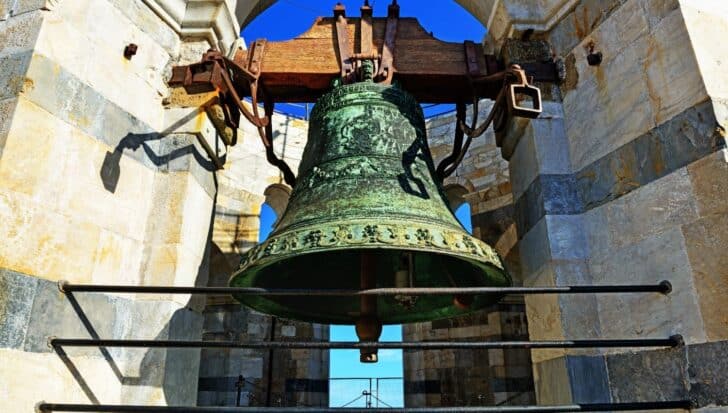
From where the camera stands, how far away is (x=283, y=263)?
257 cm

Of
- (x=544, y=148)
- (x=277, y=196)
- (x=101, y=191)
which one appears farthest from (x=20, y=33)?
(x=277, y=196)

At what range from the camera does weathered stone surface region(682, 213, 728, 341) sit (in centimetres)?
174

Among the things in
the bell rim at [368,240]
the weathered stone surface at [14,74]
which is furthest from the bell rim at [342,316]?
the weathered stone surface at [14,74]

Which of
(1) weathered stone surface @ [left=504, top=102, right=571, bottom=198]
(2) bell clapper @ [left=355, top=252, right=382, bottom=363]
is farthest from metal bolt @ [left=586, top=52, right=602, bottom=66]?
(2) bell clapper @ [left=355, top=252, right=382, bottom=363]

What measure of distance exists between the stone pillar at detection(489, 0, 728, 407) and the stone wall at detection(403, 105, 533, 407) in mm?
4243

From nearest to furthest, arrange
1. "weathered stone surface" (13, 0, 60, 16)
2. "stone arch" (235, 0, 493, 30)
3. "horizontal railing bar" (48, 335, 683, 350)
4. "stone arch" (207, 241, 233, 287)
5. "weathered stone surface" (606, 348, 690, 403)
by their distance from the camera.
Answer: "horizontal railing bar" (48, 335, 683, 350)
"weathered stone surface" (606, 348, 690, 403)
"weathered stone surface" (13, 0, 60, 16)
"stone arch" (235, 0, 493, 30)
"stone arch" (207, 241, 233, 287)

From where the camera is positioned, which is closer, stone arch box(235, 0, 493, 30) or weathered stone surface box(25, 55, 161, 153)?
weathered stone surface box(25, 55, 161, 153)

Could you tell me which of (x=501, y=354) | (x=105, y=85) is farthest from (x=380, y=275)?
(x=501, y=354)

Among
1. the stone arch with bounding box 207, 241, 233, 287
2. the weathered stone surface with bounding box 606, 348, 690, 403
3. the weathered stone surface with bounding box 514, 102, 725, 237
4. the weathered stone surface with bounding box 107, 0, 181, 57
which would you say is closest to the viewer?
the weathered stone surface with bounding box 606, 348, 690, 403

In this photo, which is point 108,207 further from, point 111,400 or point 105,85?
point 111,400

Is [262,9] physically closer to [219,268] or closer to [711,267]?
[711,267]

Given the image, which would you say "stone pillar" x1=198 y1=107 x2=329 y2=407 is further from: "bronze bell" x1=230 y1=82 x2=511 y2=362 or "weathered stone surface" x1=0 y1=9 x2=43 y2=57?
"weathered stone surface" x1=0 y1=9 x2=43 y2=57

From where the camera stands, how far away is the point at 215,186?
3039 millimetres

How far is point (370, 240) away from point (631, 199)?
4.15 feet
